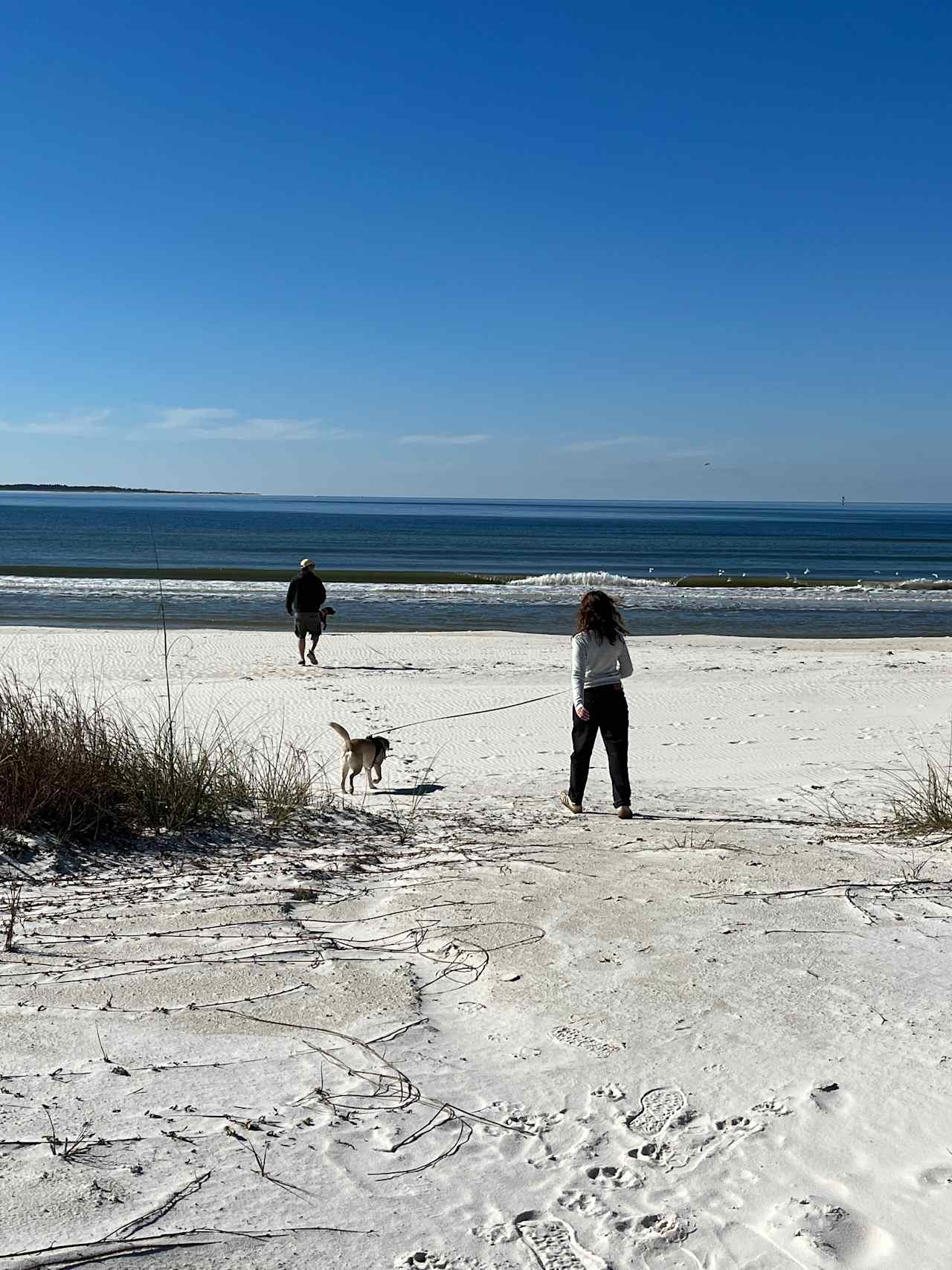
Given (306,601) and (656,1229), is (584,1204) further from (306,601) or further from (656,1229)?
(306,601)

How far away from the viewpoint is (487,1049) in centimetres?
337

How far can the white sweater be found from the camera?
751 cm

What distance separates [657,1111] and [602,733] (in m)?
4.62

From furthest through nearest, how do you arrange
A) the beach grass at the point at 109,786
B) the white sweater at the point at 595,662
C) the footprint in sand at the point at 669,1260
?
the white sweater at the point at 595,662
the beach grass at the point at 109,786
the footprint in sand at the point at 669,1260

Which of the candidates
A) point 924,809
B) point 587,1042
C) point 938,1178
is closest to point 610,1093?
point 587,1042

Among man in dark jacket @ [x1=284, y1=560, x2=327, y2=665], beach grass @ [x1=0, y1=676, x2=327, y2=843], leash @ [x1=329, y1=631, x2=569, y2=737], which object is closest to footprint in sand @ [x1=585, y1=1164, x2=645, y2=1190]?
beach grass @ [x1=0, y1=676, x2=327, y2=843]

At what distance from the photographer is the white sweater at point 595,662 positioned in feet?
24.6

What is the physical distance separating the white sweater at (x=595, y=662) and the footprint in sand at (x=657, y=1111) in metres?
4.48

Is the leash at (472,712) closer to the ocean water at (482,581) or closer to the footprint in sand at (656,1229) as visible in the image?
the ocean water at (482,581)

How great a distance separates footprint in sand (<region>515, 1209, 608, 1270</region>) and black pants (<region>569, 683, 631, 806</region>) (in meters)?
4.89

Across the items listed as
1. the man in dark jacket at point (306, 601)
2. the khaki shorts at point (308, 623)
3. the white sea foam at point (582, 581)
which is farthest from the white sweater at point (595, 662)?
the white sea foam at point (582, 581)

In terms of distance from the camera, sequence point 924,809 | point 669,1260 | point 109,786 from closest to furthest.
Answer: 1. point 669,1260
2. point 109,786
3. point 924,809

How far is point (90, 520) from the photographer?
3984 inches

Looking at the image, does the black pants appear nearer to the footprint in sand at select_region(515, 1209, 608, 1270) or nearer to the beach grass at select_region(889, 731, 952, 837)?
the beach grass at select_region(889, 731, 952, 837)
